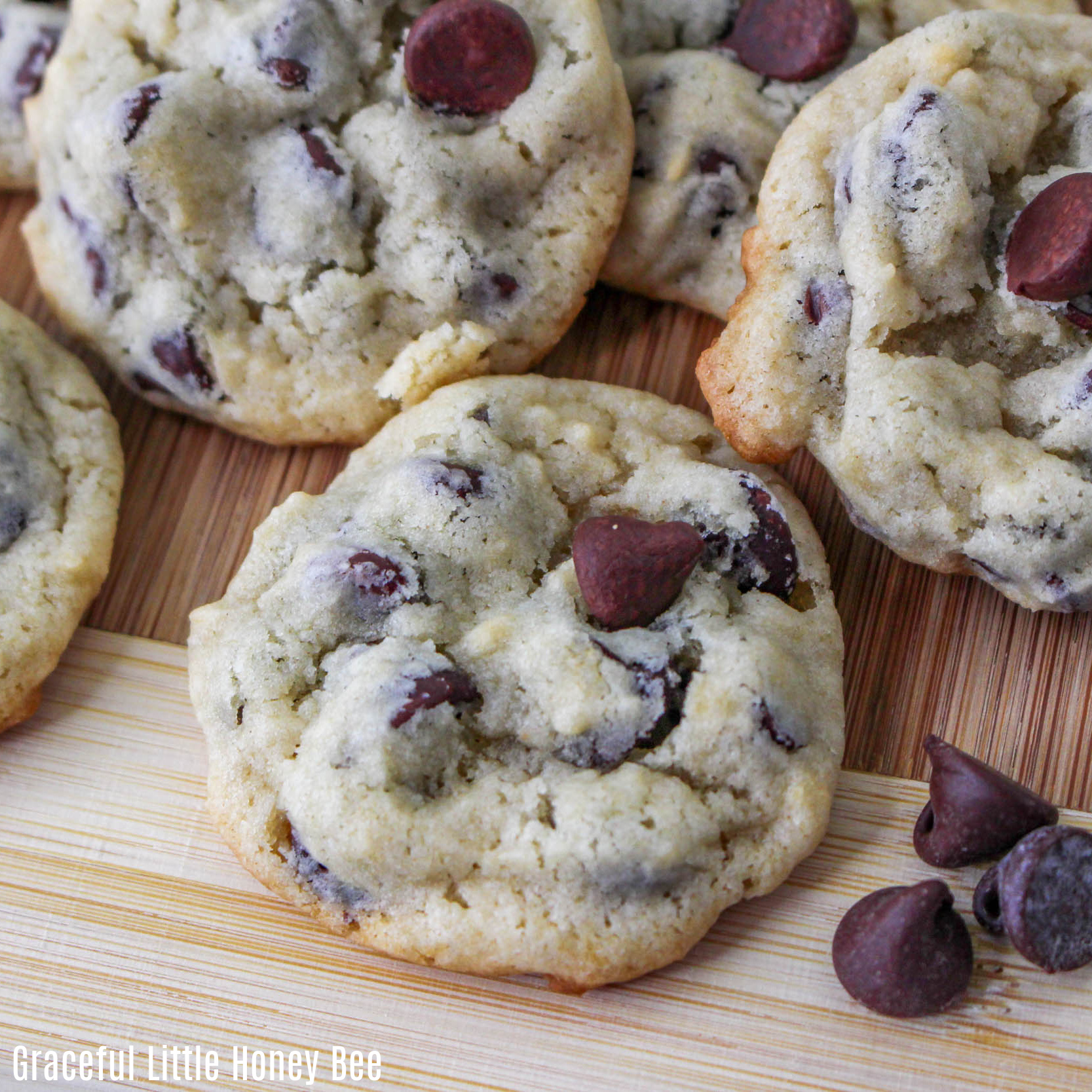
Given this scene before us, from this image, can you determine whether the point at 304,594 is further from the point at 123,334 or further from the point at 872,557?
the point at 872,557

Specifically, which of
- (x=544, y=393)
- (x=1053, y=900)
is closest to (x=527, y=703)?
(x=544, y=393)

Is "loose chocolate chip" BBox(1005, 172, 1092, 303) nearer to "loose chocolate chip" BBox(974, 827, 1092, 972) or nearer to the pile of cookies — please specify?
the pile of cookies

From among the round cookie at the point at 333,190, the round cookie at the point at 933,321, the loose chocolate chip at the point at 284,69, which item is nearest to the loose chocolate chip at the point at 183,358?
the round cookie at the point at 333,190

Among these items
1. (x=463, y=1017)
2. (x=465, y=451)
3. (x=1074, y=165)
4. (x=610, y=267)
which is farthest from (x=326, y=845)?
(x=1074, y=165)

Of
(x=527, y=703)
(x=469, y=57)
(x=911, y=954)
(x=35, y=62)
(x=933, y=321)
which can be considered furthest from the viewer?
(x=35, y=62)

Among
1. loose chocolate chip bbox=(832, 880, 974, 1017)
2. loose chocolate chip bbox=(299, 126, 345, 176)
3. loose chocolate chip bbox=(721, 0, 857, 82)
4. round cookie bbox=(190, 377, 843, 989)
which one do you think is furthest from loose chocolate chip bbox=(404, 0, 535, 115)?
loose chocolate chip bbox=(832, 880, 974, 1017)

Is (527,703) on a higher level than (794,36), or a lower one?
lower

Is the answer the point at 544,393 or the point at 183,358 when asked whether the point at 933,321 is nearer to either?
the point at 544,393

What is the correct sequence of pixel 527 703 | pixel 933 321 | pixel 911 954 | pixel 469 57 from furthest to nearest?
pixel 469 57 → pixel 933 321 → pixel 527 703 → pixel 911 954

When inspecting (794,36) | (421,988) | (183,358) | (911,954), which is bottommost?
(421,988)
